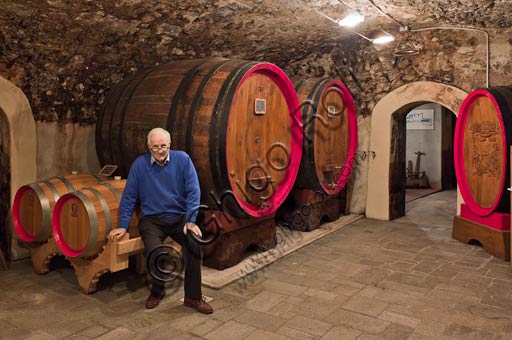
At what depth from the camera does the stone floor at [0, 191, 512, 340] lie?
2537 millimetres

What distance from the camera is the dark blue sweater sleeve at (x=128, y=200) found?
2904 mm

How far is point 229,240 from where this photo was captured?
11.8 ft

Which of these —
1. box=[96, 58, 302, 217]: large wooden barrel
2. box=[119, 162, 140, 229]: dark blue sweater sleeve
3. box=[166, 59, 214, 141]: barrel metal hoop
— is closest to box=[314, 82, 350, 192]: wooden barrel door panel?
box=[96, 58, 302, 217]: large wooden barrel

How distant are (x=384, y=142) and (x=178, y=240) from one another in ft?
11.5

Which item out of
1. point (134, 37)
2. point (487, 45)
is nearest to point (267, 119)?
point (134, 37)

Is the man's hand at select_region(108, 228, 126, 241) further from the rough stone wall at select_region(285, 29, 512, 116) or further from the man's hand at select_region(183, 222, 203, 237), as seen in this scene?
the rough stone wall at select_region(285, 29, 512, 116)

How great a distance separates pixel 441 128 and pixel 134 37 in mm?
7411

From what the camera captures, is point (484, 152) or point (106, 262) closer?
point (106, 262)

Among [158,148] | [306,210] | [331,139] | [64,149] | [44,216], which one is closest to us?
[158,148]

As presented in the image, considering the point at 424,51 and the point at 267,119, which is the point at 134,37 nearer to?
the point at 267,119

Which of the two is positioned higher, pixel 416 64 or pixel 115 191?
pixel 416 64

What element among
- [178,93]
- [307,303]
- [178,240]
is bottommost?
[307,303]

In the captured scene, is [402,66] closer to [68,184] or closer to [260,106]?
[260,106]

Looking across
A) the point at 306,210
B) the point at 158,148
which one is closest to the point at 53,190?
the point at 158,148
